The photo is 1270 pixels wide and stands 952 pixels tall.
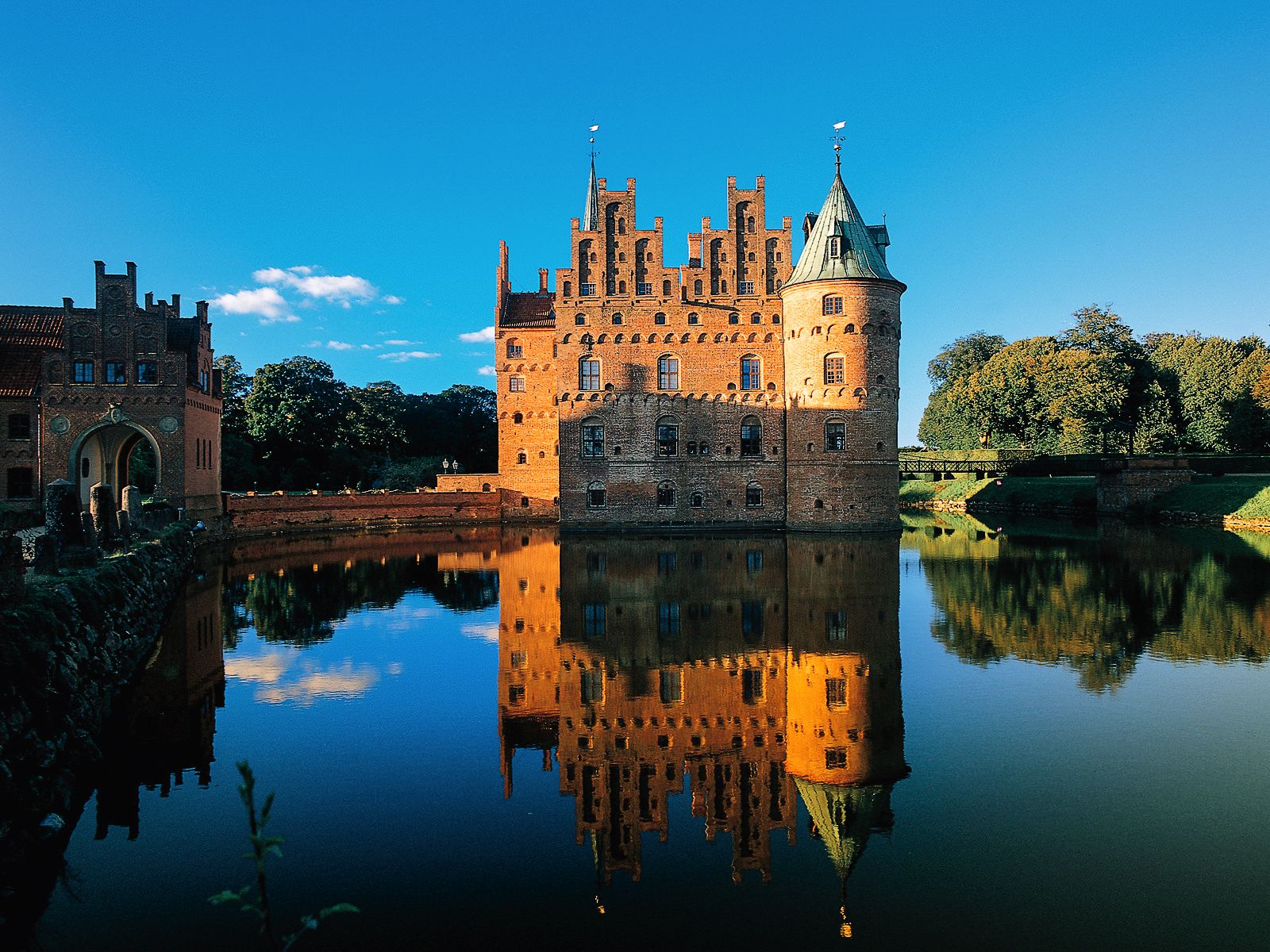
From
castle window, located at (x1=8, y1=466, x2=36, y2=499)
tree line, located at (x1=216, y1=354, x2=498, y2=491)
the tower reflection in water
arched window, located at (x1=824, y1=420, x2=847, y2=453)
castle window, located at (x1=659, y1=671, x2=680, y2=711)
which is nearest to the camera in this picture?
the tower reflection in water

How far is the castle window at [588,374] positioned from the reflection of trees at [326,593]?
14.5 metres

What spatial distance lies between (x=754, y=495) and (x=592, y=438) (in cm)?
876

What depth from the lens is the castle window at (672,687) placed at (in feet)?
35.6

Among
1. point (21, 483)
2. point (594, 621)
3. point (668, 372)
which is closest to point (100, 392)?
point (21, 483)

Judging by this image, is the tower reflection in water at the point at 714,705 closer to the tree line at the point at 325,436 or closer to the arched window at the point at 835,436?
the arched window at the point at 835,436

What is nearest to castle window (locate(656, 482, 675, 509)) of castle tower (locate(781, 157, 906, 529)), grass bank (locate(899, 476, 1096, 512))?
castle tower (locate(781, 157, 906, 529))

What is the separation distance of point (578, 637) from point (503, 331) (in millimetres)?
33272

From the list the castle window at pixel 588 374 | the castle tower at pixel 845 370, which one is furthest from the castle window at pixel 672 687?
the castle window at pixel 588 374

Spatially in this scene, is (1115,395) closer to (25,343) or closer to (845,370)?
(845,370)

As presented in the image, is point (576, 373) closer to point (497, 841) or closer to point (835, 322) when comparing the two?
point (835, 322)

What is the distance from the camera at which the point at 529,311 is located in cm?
4744

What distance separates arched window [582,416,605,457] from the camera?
40.0 meters

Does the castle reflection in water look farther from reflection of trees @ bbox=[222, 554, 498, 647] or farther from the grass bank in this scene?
the grass bank

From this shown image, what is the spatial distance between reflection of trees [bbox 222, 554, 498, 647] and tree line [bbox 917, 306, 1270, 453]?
46817 mm
